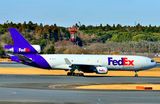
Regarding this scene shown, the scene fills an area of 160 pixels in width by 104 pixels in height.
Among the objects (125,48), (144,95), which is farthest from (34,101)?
(125,48)

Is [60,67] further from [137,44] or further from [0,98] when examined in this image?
[137,44]

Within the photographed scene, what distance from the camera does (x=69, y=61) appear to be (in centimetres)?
7694

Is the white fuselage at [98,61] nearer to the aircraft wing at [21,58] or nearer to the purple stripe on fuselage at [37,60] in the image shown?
the purple stripe on fuselage at [37,60]

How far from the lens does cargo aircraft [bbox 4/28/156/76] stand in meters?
75.5

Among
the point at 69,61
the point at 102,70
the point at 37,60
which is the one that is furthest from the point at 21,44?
the point at 102,70

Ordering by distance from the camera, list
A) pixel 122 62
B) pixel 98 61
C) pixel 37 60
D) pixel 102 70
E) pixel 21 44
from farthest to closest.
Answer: pixel 21 44 < pixel 122 62 < pixel 98 61 < pixel 37 60 < pixel 102 70

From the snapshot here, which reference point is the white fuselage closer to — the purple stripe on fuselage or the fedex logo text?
the fedex logo text

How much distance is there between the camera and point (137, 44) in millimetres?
199625

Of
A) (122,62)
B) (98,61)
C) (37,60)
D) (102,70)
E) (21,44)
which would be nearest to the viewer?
(102,70)

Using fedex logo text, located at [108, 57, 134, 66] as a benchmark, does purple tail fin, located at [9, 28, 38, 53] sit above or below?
above

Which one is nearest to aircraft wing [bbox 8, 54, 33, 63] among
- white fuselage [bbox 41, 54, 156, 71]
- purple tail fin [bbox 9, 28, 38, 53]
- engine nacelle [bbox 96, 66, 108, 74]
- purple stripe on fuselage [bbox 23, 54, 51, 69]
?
purple stripe on fuselage [bbox 23, 54, 51, 69]

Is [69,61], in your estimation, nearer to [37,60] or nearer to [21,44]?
[37,60]

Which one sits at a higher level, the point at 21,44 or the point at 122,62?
the point at 21,44

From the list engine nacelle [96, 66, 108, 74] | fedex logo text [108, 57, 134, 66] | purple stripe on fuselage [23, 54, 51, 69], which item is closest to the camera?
engine nacelle [96, 66, 108, 74]
